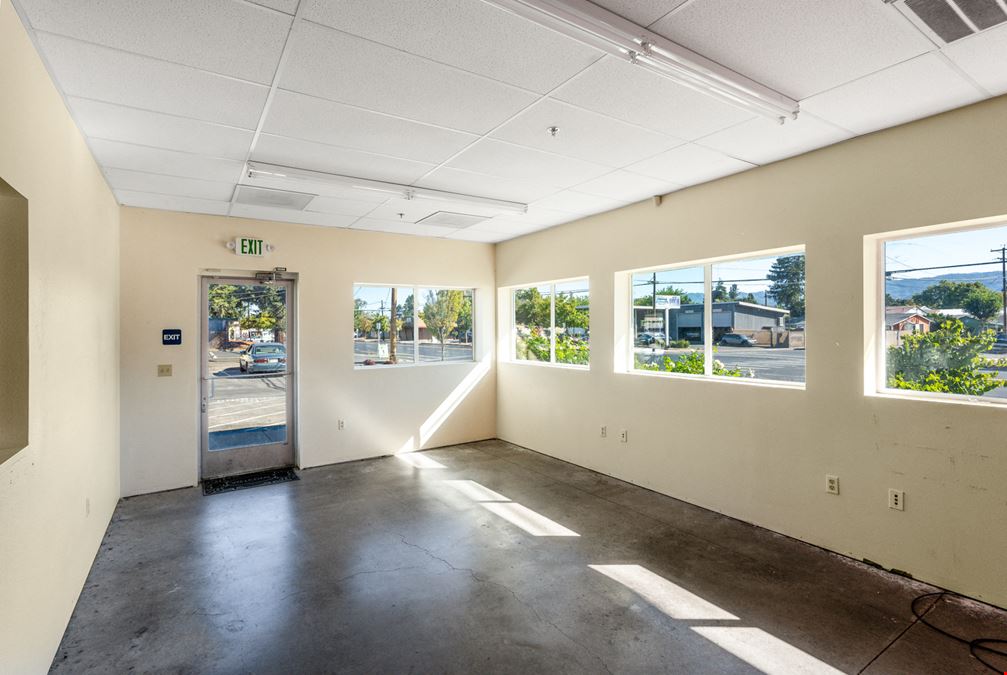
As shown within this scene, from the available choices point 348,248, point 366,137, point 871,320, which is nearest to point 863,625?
point 871,320

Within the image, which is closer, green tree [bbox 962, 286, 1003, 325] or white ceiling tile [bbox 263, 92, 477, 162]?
white ceiling tile [bbox 263, 92, 477, 162]

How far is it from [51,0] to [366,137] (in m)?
1.55

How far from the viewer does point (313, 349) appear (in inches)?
220

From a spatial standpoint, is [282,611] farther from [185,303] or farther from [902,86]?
[902,86]

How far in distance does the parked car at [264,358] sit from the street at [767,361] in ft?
13.9

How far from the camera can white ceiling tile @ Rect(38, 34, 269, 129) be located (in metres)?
2.20

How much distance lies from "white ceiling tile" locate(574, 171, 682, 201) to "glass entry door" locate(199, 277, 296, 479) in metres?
3.51

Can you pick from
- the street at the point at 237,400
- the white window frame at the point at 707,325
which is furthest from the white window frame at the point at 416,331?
the white window frame at the point at 707,325

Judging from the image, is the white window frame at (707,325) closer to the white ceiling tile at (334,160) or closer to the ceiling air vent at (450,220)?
the ceiling air vent at (450,220)

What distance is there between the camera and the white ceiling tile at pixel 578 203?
4527mm

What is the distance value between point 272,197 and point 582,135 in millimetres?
2794

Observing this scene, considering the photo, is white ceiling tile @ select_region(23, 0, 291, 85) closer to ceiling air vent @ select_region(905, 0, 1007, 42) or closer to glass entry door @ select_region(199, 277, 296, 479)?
ceiling air vent @ select_region(905, 0, 1007, 42)

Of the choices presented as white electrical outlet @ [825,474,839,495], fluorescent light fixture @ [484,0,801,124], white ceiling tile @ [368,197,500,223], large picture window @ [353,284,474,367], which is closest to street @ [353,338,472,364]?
large picture window @ [353,284,474,367]

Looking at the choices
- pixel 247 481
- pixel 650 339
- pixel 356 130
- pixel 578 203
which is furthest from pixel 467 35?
pixel 247 481
